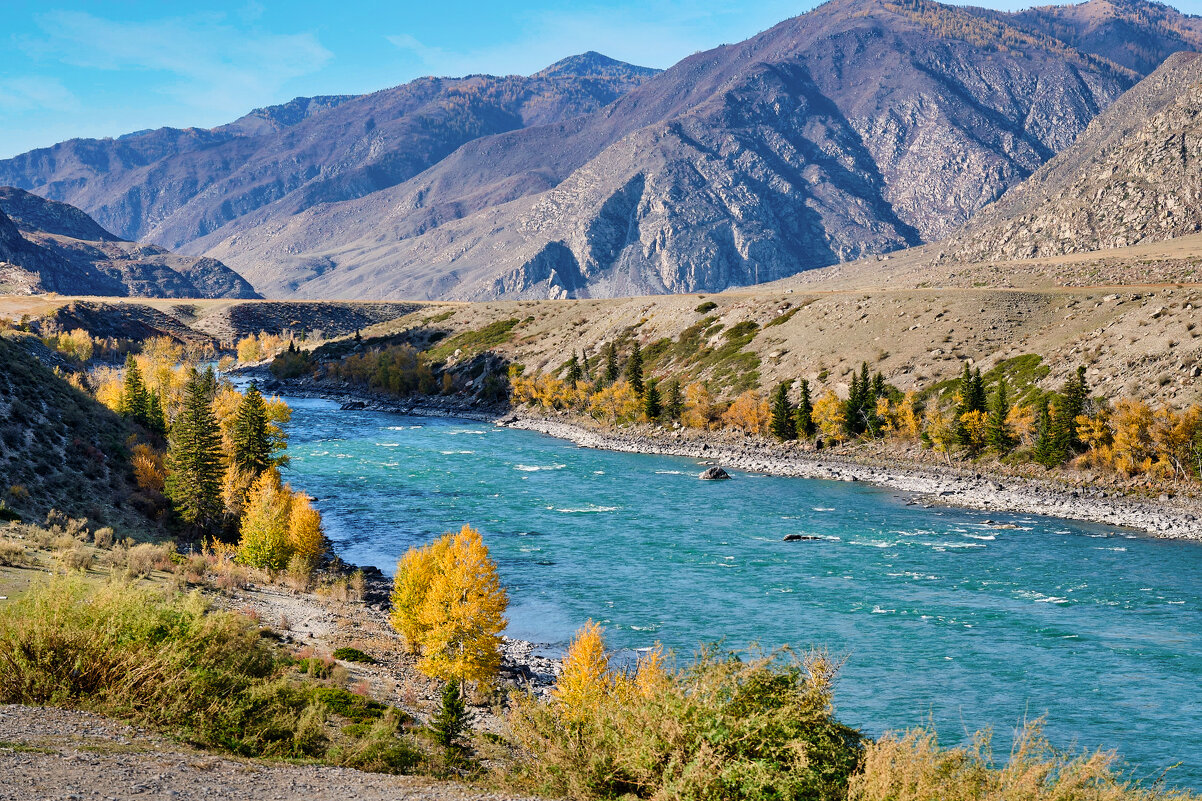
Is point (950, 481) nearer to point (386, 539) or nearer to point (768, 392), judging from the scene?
point (768, 392)

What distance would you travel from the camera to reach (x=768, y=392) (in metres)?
105

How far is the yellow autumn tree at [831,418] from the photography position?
301 feet

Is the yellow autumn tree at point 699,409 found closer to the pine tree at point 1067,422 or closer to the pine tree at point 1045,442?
the pine tree at point 1045,442

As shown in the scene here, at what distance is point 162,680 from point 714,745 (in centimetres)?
1235

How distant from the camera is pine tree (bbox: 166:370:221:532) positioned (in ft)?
164

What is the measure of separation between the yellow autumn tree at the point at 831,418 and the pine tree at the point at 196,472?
63.6 metres

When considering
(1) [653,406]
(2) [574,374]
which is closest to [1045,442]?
(1) [653,406]

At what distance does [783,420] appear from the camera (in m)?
95.9

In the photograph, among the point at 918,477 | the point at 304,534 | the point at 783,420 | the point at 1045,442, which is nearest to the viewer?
the point at 304,534

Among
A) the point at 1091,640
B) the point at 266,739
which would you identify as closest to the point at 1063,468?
the point at 1091,640

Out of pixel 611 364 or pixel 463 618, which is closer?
pixel 463 618

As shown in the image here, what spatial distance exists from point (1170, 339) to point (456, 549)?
73.4m

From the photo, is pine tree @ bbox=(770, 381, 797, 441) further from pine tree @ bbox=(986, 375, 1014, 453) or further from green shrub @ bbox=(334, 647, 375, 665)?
green shrub @ bbox=(334, 647, 375, 665)

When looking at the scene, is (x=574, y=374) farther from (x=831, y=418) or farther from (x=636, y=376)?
(x=831, y=418)
